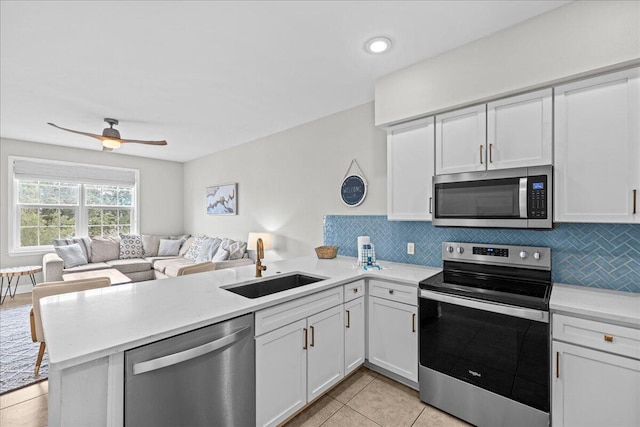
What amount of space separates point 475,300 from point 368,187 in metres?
1.62

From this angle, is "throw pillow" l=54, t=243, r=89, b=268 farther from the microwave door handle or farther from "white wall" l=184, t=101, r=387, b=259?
the microwave door handle

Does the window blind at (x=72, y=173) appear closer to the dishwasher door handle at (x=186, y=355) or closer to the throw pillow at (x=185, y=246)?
the throw pillow at (x=185, y=246)

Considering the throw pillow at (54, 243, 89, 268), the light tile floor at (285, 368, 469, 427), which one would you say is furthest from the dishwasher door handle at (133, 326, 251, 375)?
the throw pillow at (54, 243, 89, 268)

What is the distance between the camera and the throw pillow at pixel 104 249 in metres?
5.12

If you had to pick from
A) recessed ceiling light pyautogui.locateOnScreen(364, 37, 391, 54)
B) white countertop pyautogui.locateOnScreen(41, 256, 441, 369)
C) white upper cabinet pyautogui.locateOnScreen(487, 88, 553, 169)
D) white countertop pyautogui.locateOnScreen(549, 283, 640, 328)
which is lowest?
white countertop pyautogui.locateOnScreen(549, 283, 640, 328)

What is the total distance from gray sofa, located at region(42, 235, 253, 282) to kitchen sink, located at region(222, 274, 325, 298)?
2.23m

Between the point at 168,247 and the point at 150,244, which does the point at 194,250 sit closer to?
the point at 168,247

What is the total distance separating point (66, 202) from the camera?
5258 millimetres

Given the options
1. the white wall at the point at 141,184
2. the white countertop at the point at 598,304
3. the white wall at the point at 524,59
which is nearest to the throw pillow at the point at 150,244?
the white wall at the point at 141,184

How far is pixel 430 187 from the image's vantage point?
2314 millimetres

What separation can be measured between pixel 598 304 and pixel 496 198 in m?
0.79

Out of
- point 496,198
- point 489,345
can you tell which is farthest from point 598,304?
point 496,198

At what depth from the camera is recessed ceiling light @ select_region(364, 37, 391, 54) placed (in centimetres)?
204

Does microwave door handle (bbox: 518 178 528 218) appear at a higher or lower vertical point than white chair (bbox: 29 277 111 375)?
higher
